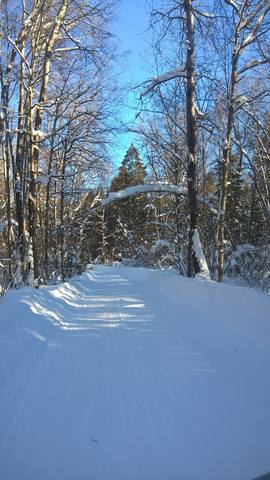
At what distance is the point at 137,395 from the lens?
14.8 ft

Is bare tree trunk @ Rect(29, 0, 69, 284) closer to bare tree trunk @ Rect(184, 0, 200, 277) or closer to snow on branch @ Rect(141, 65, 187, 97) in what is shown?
snow on branch @ Rect(141, 65, 187, 97)

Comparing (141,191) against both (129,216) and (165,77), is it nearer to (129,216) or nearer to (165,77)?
(165,77)

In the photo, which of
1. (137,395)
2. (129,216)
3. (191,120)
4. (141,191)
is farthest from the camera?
(129,216)

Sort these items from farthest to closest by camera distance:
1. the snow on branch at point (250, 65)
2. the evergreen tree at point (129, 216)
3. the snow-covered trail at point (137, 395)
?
the evergreen tree at point (129, 216), the snow on branch at point (250, 65), the snow-covered trail at point (137, 395)

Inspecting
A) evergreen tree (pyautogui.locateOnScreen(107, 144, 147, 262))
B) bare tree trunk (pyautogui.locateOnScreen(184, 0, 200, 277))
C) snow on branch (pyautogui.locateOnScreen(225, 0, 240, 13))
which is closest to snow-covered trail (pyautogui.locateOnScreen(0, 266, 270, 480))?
bare tree trunk (pyautogui.locateOnScreen(184, 0, 200, 277))

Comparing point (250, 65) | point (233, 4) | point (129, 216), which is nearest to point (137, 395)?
point (250, 65)

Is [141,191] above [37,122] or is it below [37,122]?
below

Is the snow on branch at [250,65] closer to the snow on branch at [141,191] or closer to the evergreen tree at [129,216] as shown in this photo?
the snow on branch at [141,191]

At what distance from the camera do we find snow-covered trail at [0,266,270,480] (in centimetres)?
328

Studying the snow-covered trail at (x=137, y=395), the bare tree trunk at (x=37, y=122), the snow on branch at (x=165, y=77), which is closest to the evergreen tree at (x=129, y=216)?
the bare tree trunk at (x=37, y=122)

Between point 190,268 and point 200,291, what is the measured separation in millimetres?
5672

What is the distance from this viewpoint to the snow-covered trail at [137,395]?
10.8 feet

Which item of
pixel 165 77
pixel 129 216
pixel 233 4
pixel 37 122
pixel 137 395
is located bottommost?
pixel 137 395

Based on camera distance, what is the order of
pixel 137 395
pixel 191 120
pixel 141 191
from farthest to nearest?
pixel 141 191, pixel 191 120, pixel 137 395
